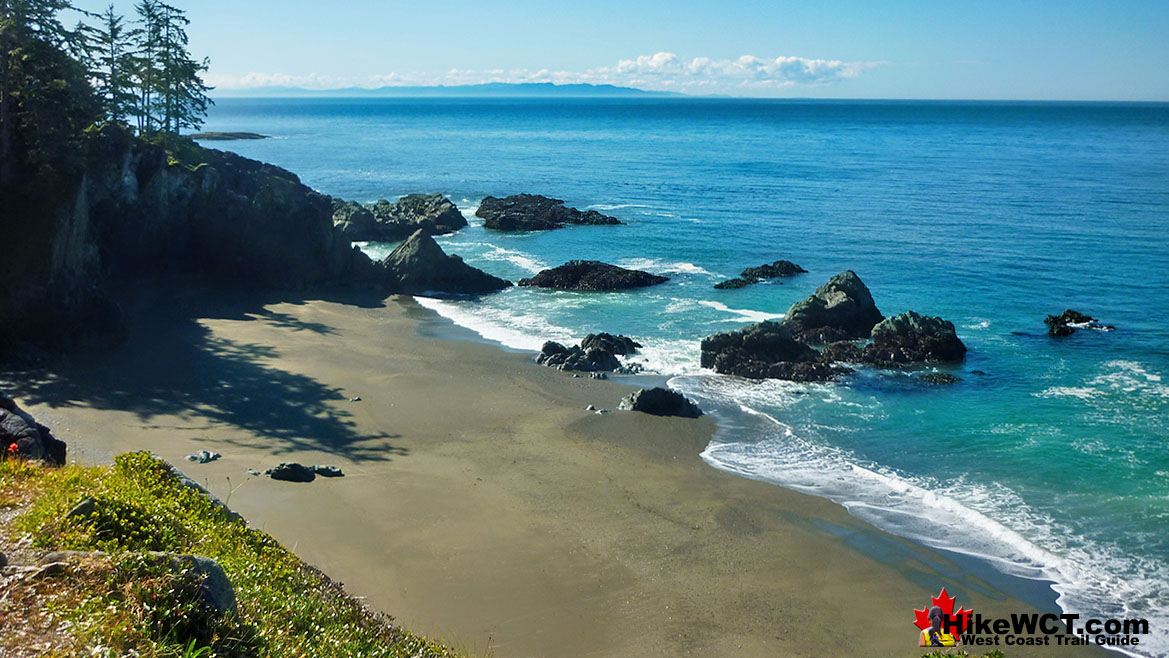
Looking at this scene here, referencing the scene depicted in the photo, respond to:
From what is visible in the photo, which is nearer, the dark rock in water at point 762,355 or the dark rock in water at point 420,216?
the dark rock in water at point 762,355

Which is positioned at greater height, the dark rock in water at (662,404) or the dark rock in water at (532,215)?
the dark rock in water at (532,215)

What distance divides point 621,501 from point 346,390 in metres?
10.7

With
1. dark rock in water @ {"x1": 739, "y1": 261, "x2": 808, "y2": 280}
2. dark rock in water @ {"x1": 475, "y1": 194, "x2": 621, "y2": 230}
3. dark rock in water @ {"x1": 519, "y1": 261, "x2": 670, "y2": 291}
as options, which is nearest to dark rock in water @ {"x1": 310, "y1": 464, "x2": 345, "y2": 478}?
dark rock in water @ {"x1": 519, "y1": 261, "x2": 670, "y2": 291}

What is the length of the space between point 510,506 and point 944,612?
870cm

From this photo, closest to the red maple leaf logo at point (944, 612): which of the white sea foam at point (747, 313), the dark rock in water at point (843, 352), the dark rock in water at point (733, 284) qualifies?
the dark rock in water at point (843, 352)

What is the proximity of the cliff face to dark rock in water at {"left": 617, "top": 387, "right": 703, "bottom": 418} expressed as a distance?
17826 mm

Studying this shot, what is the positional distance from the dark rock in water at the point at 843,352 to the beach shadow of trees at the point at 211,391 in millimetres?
16004

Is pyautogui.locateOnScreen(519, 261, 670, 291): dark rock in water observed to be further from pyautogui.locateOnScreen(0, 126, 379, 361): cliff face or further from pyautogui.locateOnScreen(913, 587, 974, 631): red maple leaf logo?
pyautogui.locateOnScreen(913, 587, 974, 631): red maple leaf logo

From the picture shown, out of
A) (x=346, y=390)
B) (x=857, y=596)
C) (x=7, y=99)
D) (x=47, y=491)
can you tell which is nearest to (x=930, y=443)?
(x=857, y=596)

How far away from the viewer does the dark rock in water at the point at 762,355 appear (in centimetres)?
2777

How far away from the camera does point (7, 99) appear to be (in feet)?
90.2

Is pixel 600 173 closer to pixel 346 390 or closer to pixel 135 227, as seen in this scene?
pixel 135 227

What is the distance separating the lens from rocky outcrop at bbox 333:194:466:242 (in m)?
52.2

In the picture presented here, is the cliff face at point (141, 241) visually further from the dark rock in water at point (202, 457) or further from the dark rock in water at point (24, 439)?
the dark rock in water at point (24, 439)
